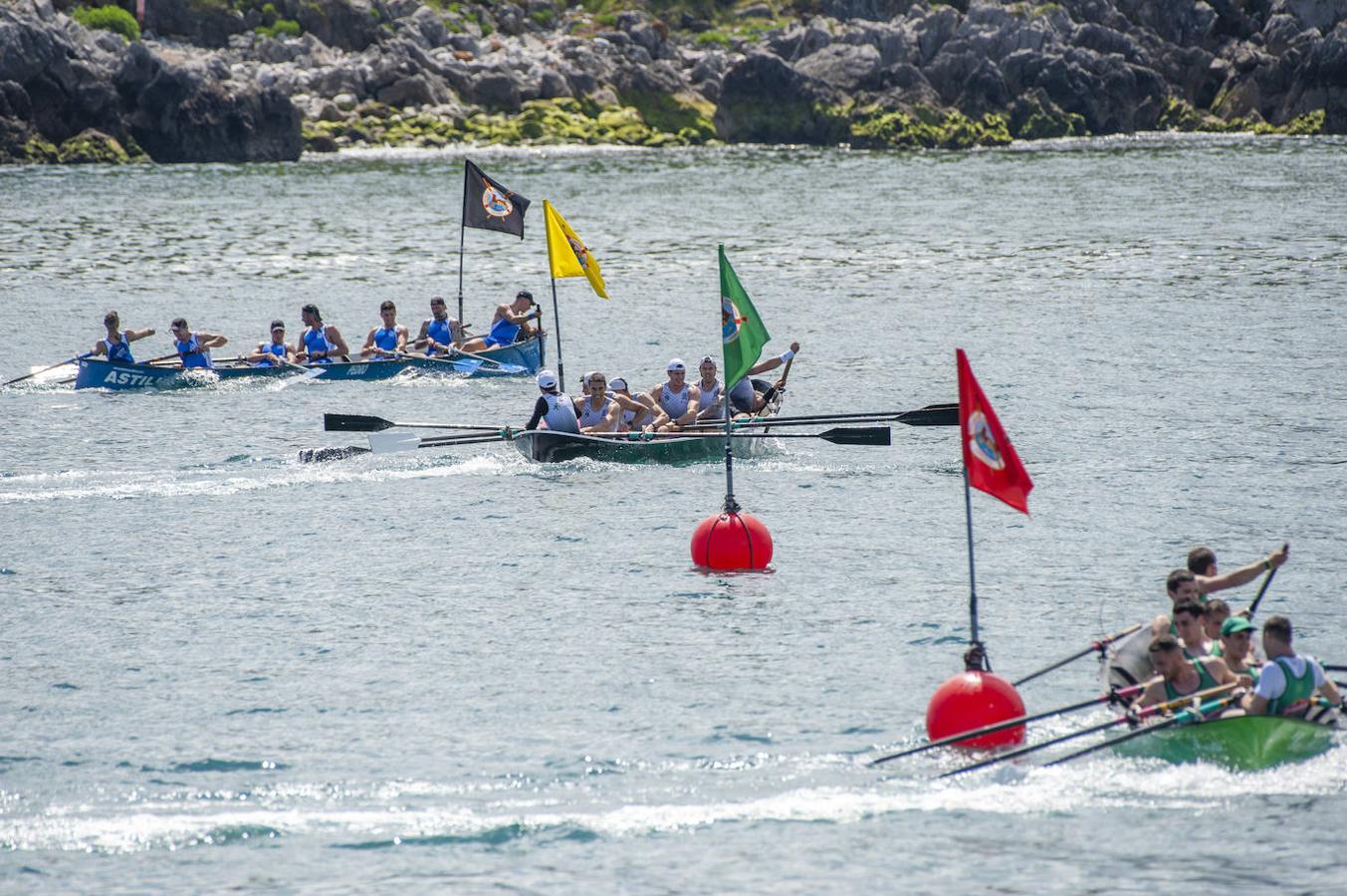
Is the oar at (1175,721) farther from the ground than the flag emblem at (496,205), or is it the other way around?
the flag emblem at (496,205)

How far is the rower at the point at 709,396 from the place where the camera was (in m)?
29.0

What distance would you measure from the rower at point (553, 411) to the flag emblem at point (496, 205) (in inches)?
293

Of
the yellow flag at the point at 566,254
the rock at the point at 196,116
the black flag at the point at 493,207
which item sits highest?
the rock at the point at 196,116

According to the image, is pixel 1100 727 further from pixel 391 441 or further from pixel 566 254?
pixel 566 254

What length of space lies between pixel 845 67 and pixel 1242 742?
365 ft

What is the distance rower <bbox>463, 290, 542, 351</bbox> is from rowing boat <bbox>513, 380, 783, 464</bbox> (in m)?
9.49

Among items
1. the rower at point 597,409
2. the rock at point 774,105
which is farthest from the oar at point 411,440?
the rock at point 774,105

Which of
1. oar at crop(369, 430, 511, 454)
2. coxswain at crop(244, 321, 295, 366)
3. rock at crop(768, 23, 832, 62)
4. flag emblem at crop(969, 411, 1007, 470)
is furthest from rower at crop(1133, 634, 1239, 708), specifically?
rock at crop(768, 23, 832, 62)

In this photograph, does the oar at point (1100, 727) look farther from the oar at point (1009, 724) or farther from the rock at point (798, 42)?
the rock at point (798, 42)

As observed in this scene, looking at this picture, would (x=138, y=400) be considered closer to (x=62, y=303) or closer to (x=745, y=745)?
(x=62, y=303)

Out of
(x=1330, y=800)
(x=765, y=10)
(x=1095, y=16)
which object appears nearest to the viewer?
(x=1330, y=800)

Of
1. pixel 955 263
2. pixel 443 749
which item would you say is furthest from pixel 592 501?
pixel 955 263

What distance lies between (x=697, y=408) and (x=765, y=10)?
136348mm

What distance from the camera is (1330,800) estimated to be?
14.9m
